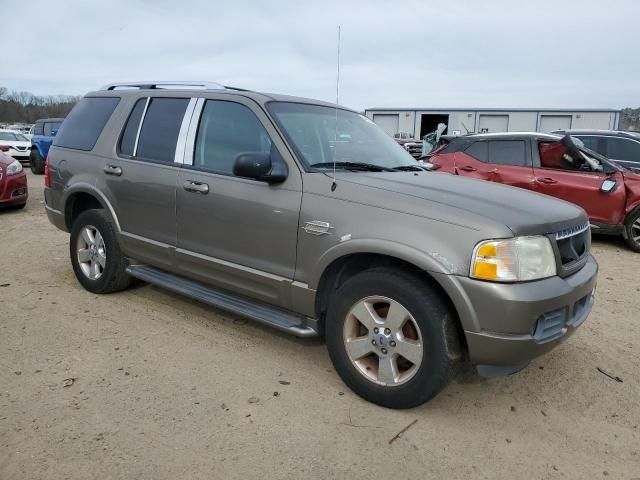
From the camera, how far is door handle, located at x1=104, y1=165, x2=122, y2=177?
4.25 metres

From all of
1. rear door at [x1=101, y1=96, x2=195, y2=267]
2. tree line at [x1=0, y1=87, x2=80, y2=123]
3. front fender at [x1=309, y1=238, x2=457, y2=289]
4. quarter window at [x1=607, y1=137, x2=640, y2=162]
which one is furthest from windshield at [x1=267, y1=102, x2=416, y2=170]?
tree line at [x1=0, y1=87, x2=80, y2=123]

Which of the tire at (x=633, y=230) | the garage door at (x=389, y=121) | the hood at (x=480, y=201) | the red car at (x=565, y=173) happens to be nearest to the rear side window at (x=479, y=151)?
the red car at (x=565, y=173)

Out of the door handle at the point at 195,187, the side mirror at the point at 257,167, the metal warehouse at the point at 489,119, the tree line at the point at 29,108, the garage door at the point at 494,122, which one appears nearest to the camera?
the side mirror at the point at 257,167

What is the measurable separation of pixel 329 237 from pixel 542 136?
5.86m

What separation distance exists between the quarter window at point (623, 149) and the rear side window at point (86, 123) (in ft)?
26.3

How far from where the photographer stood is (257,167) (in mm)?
3068

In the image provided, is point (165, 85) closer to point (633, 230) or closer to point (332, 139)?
point (332, 139)

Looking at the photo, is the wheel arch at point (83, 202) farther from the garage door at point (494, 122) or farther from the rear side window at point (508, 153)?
the garage door at point (494, 122)

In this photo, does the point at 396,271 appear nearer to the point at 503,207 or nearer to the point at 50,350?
the point at 503,207

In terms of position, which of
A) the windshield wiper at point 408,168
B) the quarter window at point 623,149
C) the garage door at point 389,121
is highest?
the garage door at point 389,121

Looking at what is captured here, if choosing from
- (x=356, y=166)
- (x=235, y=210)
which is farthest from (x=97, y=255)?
(x=356, y=166)

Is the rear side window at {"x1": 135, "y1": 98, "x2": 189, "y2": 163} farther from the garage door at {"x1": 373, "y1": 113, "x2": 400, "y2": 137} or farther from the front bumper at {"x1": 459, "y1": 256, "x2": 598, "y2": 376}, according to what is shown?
the garage door at {"x1": 373, "y1": 113, "x2": 400, "y2": 137}

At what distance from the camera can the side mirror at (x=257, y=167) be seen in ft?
10.1

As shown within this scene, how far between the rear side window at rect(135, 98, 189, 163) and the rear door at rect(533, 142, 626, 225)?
540cm
